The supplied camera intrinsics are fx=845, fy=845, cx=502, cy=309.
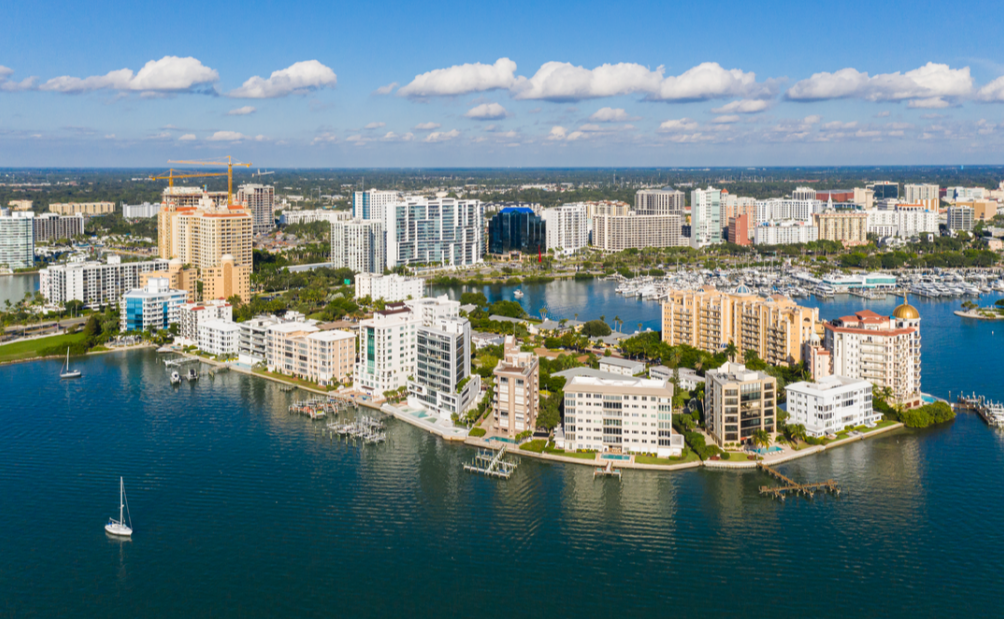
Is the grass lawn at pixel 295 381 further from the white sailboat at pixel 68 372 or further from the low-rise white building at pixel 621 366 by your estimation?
the low-rise white building at pixel 621 366

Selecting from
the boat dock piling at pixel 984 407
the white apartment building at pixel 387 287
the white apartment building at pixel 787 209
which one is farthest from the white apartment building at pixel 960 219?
the boat dock piling at pixel 984 407

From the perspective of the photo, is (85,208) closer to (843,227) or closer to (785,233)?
(785,233)

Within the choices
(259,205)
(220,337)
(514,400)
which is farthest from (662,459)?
(259,205)

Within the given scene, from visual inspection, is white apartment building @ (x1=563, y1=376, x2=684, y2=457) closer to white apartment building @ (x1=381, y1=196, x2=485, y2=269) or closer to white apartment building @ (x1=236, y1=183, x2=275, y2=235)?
white apartment building @ (x1=381, y1=196, x2=485, y2=269)

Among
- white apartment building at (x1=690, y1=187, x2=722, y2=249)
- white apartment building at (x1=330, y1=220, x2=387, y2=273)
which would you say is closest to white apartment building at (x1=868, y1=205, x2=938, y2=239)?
white apartment building at (x1=690, y1=187, x2=722, y2=249)

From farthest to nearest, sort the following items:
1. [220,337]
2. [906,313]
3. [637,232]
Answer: [637,232]
[220,337]
[906,313]

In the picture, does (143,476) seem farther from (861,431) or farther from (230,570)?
→ (861,431)
